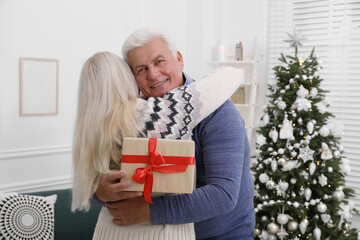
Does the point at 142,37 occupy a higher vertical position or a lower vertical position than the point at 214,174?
higher

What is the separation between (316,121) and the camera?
3.32 metres

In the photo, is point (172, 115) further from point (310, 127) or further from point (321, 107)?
point (321, 107)

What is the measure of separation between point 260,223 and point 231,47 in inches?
87.7

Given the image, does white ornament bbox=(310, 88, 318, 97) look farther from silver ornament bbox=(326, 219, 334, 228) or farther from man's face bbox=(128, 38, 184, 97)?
man's face bbox=(128, 38, 184, 97)

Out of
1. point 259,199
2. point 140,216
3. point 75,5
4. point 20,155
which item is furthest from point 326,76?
point 140,216

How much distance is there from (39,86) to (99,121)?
7.06 feet

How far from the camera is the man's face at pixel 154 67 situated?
4.71ft

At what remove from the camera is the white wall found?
2.96 meters

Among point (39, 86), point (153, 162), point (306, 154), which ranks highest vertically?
point (39, 86)

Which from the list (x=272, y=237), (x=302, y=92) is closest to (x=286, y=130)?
(x=302, y=92)

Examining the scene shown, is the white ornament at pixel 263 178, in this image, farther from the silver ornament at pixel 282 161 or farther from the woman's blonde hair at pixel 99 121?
the woman's blonde hair at pixel 99 121

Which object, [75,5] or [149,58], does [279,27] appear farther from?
[149,58]

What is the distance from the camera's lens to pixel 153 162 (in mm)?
1143

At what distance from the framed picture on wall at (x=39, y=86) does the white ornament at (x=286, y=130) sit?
194 centimetres
